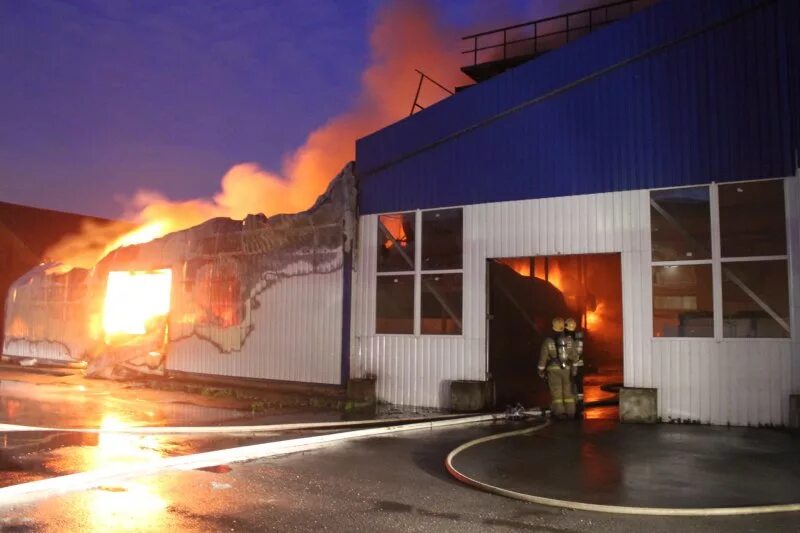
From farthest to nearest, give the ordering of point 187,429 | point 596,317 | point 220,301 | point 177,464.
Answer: point 596,317, point 220,301, point 187,429, point 177,464

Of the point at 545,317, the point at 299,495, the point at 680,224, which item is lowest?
the point at 299,495

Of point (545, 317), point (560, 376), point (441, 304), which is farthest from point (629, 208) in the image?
point (545, 317)

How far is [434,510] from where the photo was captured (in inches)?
219

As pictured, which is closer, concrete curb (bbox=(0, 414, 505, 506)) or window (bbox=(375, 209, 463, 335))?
concrete curb (bbox=(0, 414, 505, 506))

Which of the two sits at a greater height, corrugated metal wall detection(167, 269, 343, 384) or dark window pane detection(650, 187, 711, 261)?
dark window pane detection(650, 187, 711, 261)

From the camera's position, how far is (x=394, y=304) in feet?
44.6

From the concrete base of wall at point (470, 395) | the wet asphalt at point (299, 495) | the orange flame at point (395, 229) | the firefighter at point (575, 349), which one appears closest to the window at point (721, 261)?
the firefighter at point (575, 349)

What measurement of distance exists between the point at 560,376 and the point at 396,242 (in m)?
4.64

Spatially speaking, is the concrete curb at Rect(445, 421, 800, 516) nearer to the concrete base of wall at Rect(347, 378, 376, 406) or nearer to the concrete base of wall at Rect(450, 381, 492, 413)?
the concrete base of wall at Rect(450, 381, 492, 413)

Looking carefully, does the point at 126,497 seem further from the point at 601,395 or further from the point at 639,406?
the point at 601,395

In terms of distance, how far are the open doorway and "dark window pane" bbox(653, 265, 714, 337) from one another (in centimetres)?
202

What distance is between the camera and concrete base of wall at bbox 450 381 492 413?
12.1 meters

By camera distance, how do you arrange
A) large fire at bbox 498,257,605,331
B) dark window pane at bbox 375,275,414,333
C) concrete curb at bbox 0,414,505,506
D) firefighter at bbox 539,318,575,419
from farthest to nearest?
large fire at bbox 498,257,605,331 → dark window pane at bbox 375,275,414,333 → firefighter at bbox 539,318,575,419 → concrete curb at bbox 0,414,505,506

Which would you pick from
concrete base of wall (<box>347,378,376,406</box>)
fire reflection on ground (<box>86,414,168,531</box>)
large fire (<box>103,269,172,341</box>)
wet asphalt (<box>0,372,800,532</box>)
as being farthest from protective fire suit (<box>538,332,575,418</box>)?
large fire (<box>103,269,172,341</box>)
